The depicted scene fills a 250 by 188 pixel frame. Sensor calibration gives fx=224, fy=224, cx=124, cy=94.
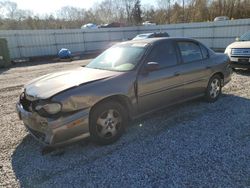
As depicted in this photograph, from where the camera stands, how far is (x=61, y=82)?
11.6 ft

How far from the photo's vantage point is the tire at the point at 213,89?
5234 mm

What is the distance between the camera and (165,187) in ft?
8.44

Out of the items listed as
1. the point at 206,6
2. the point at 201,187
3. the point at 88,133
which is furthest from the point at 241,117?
the point at 206,6

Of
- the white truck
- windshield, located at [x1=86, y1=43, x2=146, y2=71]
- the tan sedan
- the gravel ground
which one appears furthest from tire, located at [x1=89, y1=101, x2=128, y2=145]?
the white truck

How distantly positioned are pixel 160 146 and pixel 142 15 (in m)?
47.2

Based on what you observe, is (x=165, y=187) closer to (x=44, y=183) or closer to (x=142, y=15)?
(x=44, y=183)

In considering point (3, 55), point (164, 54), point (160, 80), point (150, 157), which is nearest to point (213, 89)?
point (164, 54)

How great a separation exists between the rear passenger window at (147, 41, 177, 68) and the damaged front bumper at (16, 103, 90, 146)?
5.29 ft

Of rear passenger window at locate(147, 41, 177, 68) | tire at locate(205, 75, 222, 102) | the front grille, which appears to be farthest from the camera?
the front grille

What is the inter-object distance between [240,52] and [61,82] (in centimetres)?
698

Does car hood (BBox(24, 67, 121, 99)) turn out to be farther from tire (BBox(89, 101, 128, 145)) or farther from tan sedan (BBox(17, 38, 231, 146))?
tire (BBox(89, 101, 128, 145))

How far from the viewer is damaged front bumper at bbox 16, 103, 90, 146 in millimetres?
2984

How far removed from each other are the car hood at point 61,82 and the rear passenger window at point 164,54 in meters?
0.82

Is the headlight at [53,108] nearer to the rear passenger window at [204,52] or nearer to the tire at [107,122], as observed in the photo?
the tire at [107,122]
